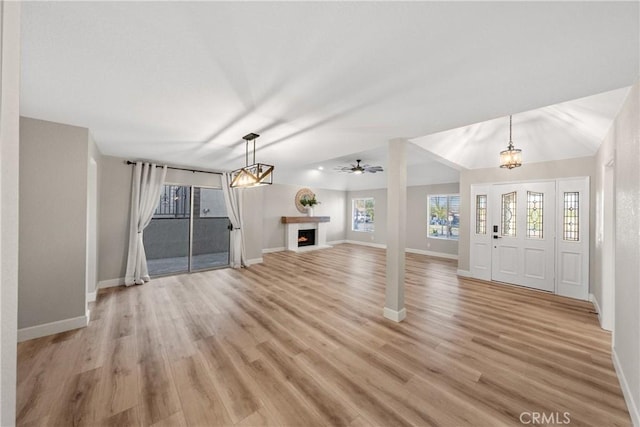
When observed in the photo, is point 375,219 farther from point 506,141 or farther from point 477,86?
point 477,86

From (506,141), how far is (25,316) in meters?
7.59

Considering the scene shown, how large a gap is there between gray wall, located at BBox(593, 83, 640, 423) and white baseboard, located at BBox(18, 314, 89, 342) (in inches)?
212

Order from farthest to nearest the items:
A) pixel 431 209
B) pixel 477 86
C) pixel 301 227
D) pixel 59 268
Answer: pixel 301 227 → pixel 431 209 → pixel 59 268 → pixel 477 86

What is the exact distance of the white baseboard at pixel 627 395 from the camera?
1.64m

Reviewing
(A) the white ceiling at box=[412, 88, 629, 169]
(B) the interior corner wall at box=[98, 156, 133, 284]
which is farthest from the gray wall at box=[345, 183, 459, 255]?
(B) the interior corner wall at box=[98, 156, 133, 284]

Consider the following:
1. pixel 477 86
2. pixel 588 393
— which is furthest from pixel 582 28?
pixel 588 393

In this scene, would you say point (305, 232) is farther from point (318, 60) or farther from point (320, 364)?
point (318, 60)

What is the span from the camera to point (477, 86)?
189 cm

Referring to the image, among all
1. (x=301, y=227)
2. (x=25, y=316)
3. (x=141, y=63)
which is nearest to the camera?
(x=141, y=63)

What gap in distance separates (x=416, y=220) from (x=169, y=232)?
8.06 metres

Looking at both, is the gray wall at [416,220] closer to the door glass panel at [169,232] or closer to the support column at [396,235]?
Answer: the support column at [396,235]

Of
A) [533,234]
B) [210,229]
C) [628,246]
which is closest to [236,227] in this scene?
[210,229]

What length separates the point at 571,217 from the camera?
4.19 metres

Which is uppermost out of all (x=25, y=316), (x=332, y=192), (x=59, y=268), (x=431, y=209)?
(x=332, y=192)
